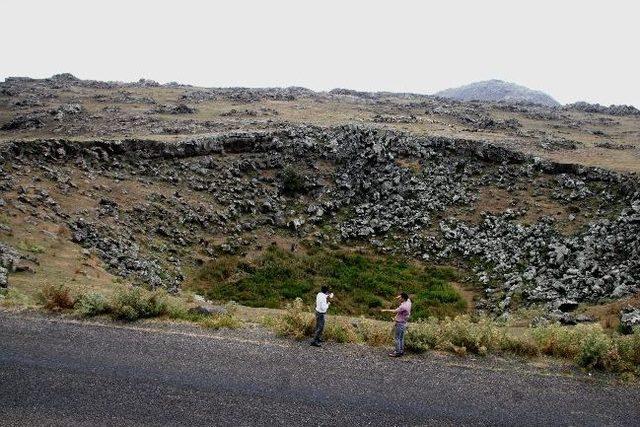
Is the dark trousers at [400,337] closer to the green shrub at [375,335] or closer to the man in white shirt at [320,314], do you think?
the green shrub at [375,335]

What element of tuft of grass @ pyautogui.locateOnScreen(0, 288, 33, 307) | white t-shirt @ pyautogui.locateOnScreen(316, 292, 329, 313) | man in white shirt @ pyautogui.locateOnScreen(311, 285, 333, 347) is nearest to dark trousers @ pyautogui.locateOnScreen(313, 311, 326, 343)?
man in white shirt @ pyautogui.locateOnScreen(311, 285, 333, 347)

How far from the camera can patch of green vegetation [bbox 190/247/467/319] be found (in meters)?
24.3

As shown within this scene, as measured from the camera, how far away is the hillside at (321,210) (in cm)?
2325

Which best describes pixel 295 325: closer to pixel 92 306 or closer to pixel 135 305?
pixel 135 305

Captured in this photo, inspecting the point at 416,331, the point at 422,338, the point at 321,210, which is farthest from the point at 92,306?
the point at 321,210

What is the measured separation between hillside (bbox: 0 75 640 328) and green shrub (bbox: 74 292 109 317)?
377 centimetres

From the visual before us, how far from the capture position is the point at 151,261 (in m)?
24.8

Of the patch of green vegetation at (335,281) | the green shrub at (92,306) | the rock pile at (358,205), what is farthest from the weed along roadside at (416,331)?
the patch of green vegetation at (335,281)

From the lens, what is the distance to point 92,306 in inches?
554

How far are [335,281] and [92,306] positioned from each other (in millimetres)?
14753

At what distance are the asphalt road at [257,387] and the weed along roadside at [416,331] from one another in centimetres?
64

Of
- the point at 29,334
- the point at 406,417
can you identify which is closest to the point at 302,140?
the point at 29,334

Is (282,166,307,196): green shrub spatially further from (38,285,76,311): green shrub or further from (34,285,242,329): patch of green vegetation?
(38,285,76,311): green shrub

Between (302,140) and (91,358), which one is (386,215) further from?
(91,358)
